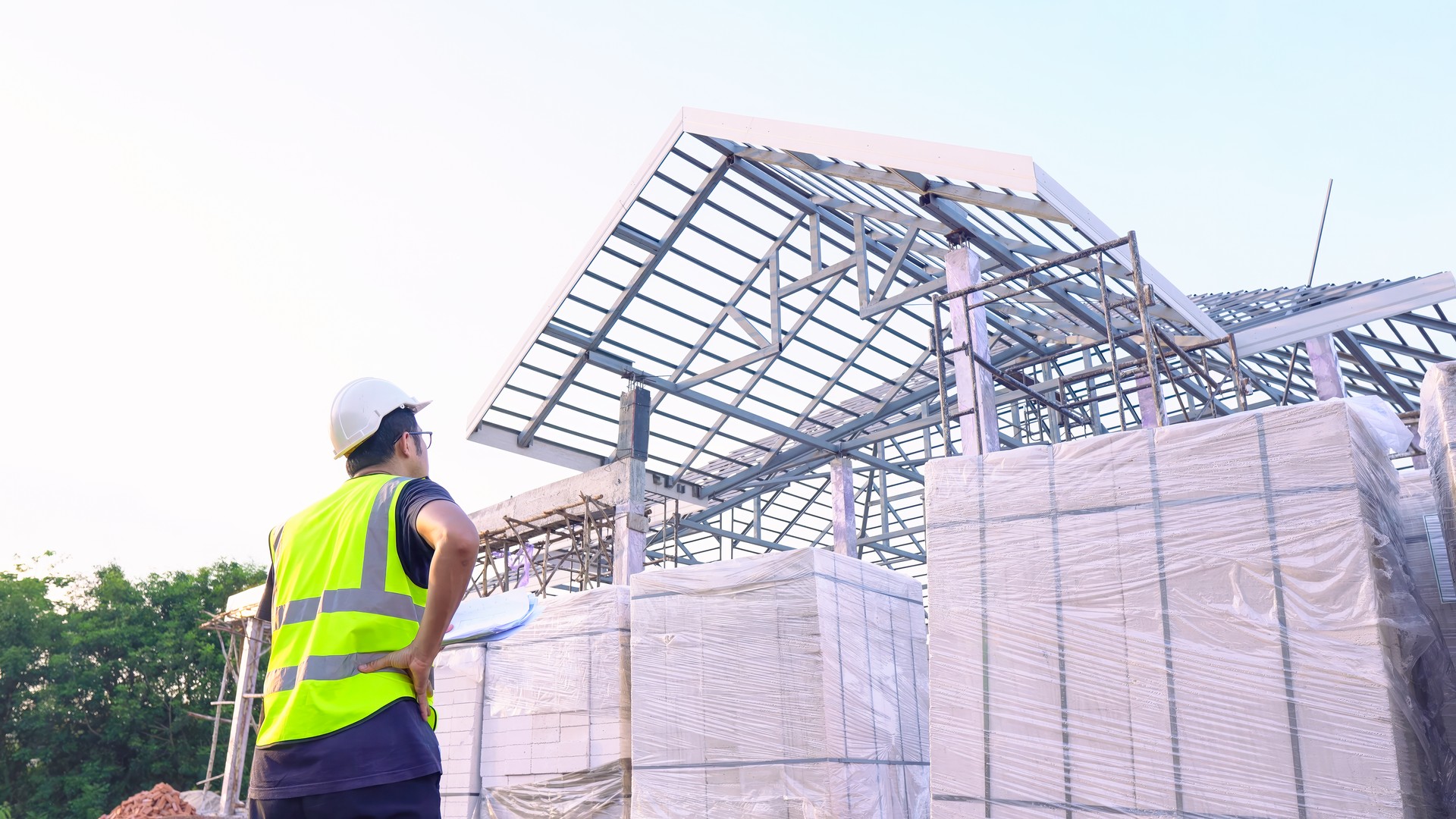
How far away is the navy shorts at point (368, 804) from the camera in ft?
7.66

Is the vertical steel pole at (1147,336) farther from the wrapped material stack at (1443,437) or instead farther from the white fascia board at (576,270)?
the white fascia board at (576,270)

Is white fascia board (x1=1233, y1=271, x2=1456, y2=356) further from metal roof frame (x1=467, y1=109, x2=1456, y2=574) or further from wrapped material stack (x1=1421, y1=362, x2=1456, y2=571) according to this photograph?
wrapped material stack (x1=1421, y1=362, x2=1456, y2=571)

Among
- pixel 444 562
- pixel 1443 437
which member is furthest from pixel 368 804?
pixel 1443 437

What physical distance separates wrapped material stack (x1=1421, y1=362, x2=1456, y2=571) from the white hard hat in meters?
4.90

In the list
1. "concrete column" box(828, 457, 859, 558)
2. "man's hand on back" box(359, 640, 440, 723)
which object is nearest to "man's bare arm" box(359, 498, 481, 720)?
"man's hand on back" box(359, 640, 440, 723)

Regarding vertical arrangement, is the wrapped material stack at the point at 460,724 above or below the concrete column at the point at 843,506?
below

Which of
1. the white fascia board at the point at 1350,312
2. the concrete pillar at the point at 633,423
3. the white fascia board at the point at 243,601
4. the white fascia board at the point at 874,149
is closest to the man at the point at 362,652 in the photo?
the white fascia board at the point at 874,149

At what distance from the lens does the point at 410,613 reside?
8.38 ft

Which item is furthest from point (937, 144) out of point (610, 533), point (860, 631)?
point (610, 533)

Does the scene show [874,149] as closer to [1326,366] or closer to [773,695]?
[773,695]

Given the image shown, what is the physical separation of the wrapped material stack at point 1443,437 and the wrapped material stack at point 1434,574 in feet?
0.67

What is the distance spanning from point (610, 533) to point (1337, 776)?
535 inches

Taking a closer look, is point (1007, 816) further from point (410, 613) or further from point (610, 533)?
point (610, 533)

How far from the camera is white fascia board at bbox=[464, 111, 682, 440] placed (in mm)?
12953
